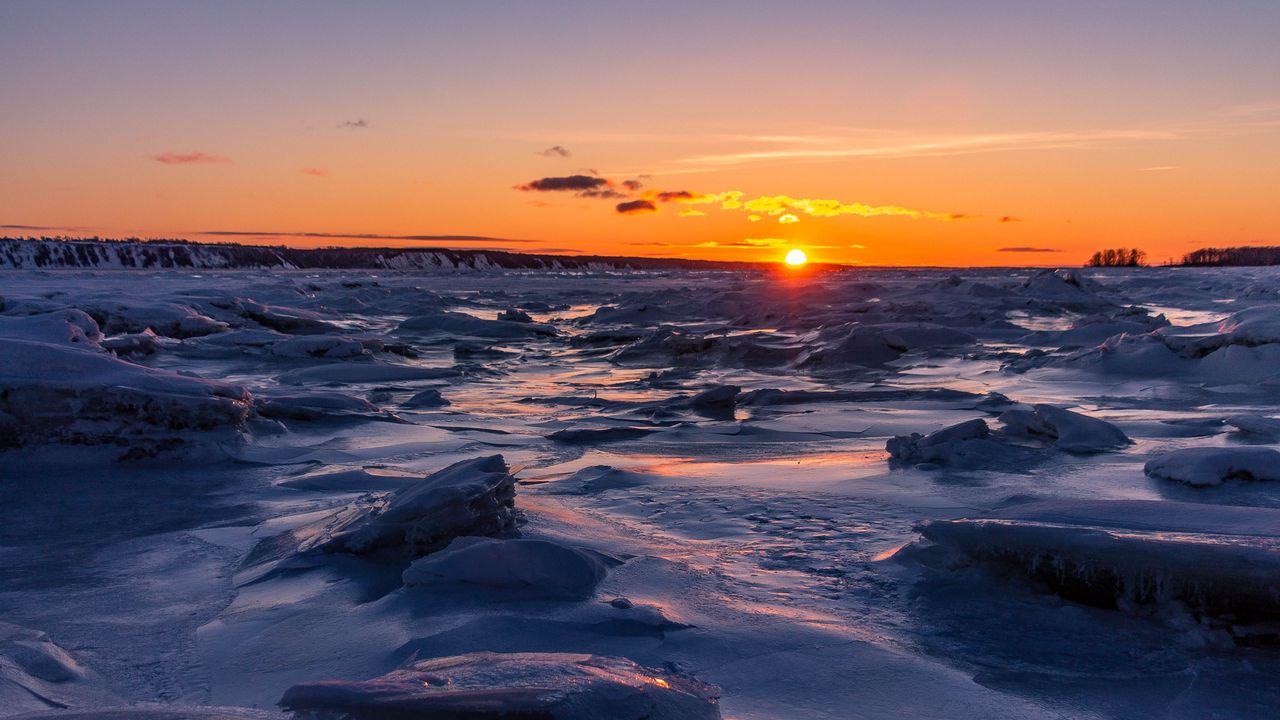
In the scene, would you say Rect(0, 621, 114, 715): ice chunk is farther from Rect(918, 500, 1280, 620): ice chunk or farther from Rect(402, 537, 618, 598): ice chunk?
Rect(918, 500, 1280, 620): ice chunk

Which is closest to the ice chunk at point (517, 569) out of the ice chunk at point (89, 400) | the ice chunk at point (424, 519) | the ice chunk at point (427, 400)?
the ice chunk at point (424, 519)

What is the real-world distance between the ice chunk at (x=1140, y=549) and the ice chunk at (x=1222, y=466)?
82cm

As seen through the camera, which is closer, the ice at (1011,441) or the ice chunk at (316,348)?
the ice at (1011,441)

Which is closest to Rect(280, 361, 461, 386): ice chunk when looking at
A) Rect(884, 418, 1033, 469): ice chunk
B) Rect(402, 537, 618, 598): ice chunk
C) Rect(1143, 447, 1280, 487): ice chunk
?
Rect(884, 418, 1033, 469): ice chunk

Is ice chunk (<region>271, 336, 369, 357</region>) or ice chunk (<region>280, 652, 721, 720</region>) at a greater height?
ice chunk (<region>271, 336, 369, 357</region>)

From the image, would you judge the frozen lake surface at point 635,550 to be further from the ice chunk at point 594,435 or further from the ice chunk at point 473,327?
the ice chunk at point 473,327

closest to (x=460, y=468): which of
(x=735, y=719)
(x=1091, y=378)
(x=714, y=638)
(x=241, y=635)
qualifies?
(x=241, y=635)

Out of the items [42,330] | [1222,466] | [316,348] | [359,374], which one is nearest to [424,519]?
[1222,466]

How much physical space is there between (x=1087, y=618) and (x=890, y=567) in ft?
1.57

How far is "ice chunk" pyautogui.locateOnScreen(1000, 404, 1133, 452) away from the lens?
3.68 metres

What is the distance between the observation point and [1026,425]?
3922 mm

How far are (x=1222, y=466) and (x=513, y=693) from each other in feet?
9.11

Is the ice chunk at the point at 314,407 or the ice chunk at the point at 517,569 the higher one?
the ice chunk at the point at 314,407

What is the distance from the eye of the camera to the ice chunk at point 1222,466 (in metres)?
2.87
